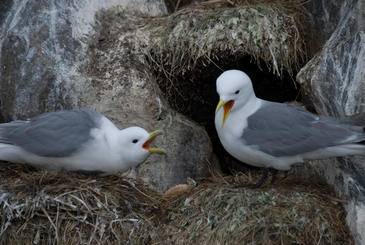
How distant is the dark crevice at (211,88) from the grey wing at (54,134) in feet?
3.32

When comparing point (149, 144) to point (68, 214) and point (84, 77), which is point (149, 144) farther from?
point (84, 77)

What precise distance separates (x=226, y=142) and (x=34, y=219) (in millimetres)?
1220

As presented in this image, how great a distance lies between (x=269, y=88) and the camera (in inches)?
282

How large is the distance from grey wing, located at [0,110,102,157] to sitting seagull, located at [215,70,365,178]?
0.83m

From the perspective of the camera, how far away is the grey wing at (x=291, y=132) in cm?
565

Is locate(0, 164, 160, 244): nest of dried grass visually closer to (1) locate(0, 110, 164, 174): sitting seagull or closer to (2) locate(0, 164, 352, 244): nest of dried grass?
(2) locate(0, 164, 352, 244): nest of dried grass

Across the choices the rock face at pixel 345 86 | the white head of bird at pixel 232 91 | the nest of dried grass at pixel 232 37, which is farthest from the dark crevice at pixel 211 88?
the white head of bird at pixel 232 91

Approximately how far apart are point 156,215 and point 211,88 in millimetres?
1428

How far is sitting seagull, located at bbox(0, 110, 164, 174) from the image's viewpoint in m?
5.96

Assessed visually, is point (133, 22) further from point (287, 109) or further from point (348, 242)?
point (348, 242)

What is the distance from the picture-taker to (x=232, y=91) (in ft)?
19.1

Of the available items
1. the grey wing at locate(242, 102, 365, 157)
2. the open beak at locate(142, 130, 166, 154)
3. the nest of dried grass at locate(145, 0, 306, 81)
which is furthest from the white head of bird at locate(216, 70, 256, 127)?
the nest of dried grass at locate(145, 0, 306, 81)

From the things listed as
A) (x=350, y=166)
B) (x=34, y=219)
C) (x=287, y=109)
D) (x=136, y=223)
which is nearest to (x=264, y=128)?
(x=287, y=109)

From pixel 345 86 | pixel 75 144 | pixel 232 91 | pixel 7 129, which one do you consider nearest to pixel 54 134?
pixel 75 144
